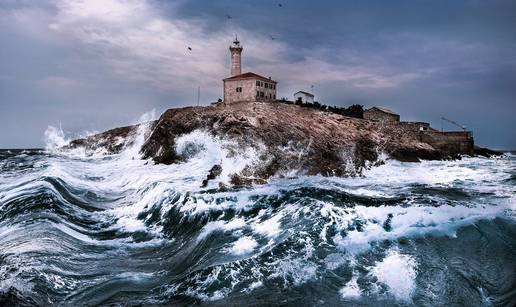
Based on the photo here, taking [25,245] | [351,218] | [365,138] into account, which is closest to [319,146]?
[365,138]

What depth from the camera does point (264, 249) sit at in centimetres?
1207

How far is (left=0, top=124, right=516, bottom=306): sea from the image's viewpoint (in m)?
9.56

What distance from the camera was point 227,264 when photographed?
37.0ft

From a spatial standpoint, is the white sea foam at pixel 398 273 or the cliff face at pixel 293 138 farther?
the cliff face at pixel 293 138

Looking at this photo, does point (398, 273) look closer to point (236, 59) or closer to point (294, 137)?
point (294, 137)

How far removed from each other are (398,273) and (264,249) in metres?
3.41

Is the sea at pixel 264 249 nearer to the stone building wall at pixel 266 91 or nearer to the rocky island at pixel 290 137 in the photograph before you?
the rocky island at pixel 290 137

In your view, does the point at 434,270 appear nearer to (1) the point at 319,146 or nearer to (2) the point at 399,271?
(2) the point at 399,271

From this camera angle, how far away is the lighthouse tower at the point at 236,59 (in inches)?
2480

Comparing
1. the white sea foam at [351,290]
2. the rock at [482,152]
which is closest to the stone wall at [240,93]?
the rock at [482,152]

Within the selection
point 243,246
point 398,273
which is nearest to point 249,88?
point 243,246

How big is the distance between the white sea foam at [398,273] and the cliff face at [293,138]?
21233mm

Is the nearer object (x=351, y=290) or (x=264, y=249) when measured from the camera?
(x=351, y=290)

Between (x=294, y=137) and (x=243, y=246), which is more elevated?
(x=294, y=137)
